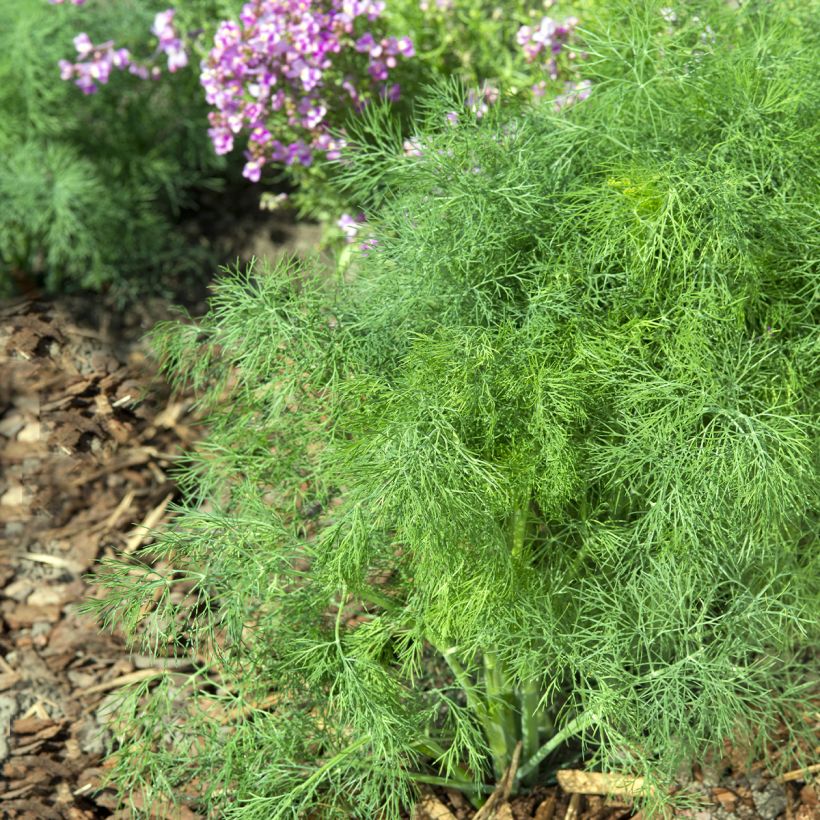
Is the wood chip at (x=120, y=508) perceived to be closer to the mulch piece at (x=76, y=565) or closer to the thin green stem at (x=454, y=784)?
the mulch piece at (x=76, y=565)

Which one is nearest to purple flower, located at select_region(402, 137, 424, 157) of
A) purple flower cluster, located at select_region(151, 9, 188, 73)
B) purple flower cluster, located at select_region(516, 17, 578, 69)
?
purple flower cluster, located at select_region(516, 17, 578, 69)

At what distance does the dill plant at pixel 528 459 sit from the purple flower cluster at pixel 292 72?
35.4 inches

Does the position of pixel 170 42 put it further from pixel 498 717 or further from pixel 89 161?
pixel 498 717

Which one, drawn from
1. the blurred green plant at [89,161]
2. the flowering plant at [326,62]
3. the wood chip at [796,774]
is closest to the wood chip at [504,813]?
the wood chip at [796,774]

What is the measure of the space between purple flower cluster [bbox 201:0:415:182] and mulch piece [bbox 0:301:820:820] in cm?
76

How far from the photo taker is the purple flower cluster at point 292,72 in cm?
315

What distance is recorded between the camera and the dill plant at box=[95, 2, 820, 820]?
2.04 meters

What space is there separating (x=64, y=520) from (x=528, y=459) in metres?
1.55

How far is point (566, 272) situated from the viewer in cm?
214

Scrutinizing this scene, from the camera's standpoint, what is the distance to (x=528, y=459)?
2066 millimetres

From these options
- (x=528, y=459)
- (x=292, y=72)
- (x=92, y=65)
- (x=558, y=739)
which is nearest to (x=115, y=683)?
(x=558, y=739)

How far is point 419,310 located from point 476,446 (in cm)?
32

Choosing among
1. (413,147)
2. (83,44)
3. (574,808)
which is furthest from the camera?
(83,44)

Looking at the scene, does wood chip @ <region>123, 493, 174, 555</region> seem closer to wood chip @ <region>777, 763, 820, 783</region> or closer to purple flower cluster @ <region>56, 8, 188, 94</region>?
purple flower cluster @ <region>56, 8, 188, 94</region>
